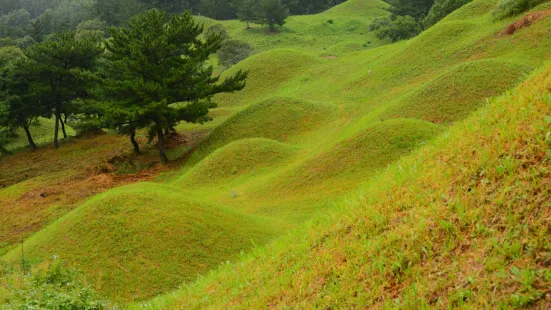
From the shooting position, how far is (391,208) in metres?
5.84

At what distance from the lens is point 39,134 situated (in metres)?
44.0

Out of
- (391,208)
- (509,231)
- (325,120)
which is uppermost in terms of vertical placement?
(509,231)

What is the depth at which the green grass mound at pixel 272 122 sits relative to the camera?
27.8 m

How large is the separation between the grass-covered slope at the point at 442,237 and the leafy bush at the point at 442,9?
146 feet

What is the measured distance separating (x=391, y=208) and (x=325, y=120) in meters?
22.8

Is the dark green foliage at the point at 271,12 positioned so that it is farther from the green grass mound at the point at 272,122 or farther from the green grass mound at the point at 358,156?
the green grass mound at the point at 358,156

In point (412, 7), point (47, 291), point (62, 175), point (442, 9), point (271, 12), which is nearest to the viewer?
point (47, 291)

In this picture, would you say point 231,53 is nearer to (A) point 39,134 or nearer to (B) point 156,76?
(A) point 39,134

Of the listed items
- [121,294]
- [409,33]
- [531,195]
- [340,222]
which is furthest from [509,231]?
[409,33]

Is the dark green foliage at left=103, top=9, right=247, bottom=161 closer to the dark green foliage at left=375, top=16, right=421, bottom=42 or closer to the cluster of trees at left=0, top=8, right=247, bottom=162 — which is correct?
the cluster of trees at left=0, top=8, right=247, bottom=162

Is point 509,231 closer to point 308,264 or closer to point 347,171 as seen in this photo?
point 308,264

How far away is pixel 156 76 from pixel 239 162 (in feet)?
26.6

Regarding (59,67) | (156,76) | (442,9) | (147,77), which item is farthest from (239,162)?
(442,9)

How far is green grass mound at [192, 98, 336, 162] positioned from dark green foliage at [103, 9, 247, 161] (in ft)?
6.86
